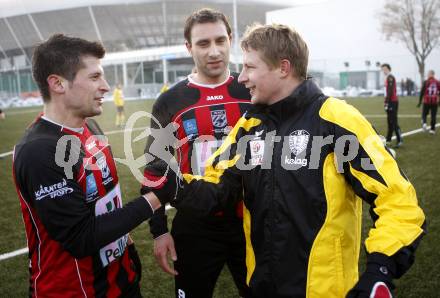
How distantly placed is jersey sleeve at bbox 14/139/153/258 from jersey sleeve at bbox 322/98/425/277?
3.77 feet

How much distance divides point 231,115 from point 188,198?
40.6 inches

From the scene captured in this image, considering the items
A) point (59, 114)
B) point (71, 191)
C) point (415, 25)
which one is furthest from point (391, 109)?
point (415, 25)

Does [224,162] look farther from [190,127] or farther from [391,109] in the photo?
[391,109]

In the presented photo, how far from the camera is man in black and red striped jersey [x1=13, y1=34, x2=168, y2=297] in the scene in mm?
2061

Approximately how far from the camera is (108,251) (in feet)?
8.07

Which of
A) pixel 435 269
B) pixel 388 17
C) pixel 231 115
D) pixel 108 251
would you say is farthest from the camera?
pixel 388 17

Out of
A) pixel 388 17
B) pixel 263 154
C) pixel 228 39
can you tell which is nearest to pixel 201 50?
pixel 228 39

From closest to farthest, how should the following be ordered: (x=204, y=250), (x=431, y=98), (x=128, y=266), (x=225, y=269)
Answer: (x=128, y=266), (x=204, y=250), (x=225, y=269), (x=431, y=98)

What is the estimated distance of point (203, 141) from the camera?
122 inches

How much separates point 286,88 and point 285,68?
0.34ft

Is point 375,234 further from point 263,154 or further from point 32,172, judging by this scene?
point 32,172

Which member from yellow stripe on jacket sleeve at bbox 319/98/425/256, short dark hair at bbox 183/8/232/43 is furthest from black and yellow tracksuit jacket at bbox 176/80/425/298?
short dark hair at bbox 183/8/232/43

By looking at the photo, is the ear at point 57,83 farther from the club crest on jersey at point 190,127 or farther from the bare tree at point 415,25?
the bare tree at point 415,25

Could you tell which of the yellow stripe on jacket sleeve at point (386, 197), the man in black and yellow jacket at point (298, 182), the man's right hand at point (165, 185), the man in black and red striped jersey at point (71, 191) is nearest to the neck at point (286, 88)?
the man in black and yellow jacket at point (298, 182)
